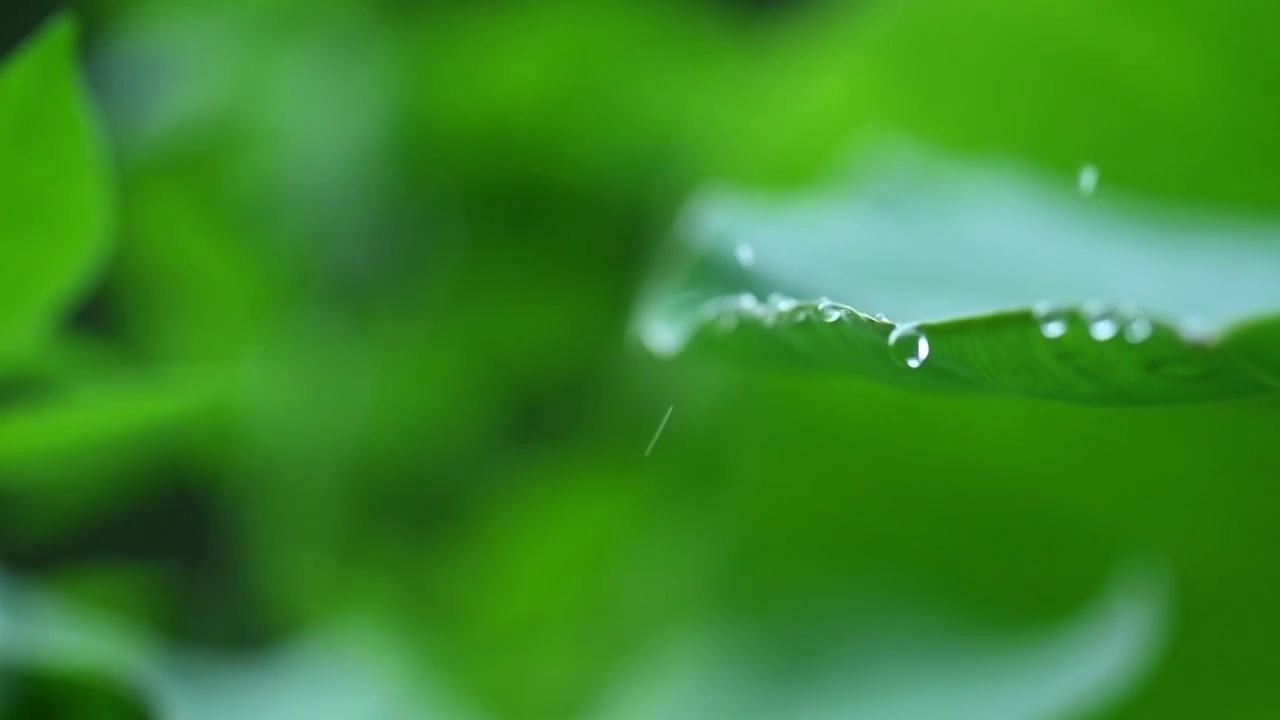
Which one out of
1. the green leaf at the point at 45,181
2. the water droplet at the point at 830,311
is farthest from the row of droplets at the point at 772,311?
the green leaf at the point at 45,181

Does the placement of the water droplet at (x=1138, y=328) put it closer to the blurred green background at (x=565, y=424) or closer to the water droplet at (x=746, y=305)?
the water droplet at (x=746, y=305)

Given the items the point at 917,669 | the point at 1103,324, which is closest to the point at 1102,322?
the point at 1103,324

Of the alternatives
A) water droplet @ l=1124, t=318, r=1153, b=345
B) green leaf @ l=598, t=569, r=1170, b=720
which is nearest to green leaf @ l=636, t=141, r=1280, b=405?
water droplet @ l=1124, t=318, r=1153, b=345

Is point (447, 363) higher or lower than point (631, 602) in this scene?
higher

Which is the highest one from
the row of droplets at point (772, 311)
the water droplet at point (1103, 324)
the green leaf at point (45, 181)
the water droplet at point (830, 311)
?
the green leaf at point (45, 181)

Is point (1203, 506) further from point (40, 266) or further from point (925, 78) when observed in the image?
point (40, 266)

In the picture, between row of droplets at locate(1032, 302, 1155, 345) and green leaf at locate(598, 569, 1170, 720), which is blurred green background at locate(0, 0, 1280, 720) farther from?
row of droplets at locate(1032, 302, 1155, 345)

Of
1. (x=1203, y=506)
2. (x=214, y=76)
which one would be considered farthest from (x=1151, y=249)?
(x=214, y=76)
